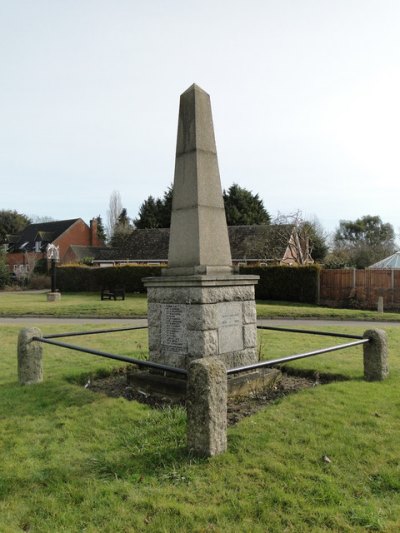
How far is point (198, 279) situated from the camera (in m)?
5.12

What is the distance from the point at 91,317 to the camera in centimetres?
1711

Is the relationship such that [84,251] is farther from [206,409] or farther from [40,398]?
[206,409]

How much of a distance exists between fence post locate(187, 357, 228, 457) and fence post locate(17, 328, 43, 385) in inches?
126

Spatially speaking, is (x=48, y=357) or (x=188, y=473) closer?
(x=188, y=473)

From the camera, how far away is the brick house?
178 ft

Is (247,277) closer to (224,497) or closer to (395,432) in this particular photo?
(395,432)

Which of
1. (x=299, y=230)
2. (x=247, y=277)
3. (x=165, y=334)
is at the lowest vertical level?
(x=165, y=334)

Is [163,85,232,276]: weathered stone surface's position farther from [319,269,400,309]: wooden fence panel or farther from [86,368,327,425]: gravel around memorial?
[319,269,400,309]: wooden fence panel

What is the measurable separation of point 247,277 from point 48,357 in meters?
4.50

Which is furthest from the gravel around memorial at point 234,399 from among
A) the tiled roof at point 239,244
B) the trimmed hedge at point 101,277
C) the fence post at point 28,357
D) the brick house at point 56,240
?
the brick house at point 56,240

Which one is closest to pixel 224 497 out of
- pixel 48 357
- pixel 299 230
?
pixel 48 357

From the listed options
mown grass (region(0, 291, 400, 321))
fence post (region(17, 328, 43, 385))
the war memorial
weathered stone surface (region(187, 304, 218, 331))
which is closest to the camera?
weathered stone surface (region(187, 304, 218, 331))

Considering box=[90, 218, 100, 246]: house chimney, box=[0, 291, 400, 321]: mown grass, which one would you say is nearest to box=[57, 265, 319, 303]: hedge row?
box=[0, 291, 400, 321]: mown grass

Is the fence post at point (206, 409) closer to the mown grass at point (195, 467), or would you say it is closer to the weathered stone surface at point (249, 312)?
the mown grass at point (195, 467)
